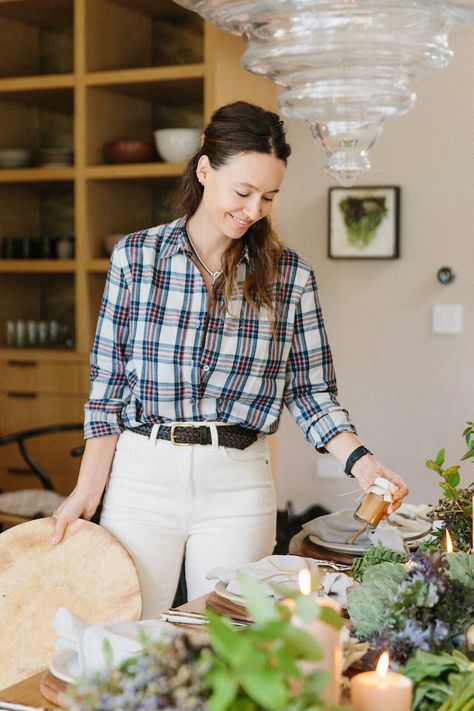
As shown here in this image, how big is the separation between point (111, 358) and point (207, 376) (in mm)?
202

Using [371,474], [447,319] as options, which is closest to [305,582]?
[371,474]

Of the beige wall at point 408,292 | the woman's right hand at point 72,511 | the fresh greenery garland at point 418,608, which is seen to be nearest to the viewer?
the fresh greenery garland at point 418,608

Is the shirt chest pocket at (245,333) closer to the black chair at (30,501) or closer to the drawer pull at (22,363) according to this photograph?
the black chair at (30,501)

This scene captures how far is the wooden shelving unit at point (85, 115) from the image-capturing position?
416 cm

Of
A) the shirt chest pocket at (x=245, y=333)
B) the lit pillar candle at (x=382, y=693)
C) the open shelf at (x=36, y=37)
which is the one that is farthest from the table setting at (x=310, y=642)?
the open shelf at (x=36, y=37)

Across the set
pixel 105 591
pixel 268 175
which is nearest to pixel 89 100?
pixel 268 175

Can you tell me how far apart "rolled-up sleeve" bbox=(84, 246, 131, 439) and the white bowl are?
6.82 feet

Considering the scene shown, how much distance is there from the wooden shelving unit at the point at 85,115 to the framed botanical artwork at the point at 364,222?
500mm

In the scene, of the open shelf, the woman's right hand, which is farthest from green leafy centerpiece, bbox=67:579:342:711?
the open shelf

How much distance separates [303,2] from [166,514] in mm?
1030

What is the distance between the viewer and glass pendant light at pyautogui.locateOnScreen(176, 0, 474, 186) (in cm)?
140

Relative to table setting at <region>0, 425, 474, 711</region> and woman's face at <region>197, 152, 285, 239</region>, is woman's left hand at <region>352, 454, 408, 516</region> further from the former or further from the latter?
woman's face at <region>197, 152, 285, 239</region>

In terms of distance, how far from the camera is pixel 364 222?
4184 mm

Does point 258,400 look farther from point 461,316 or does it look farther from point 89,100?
point 89,100
